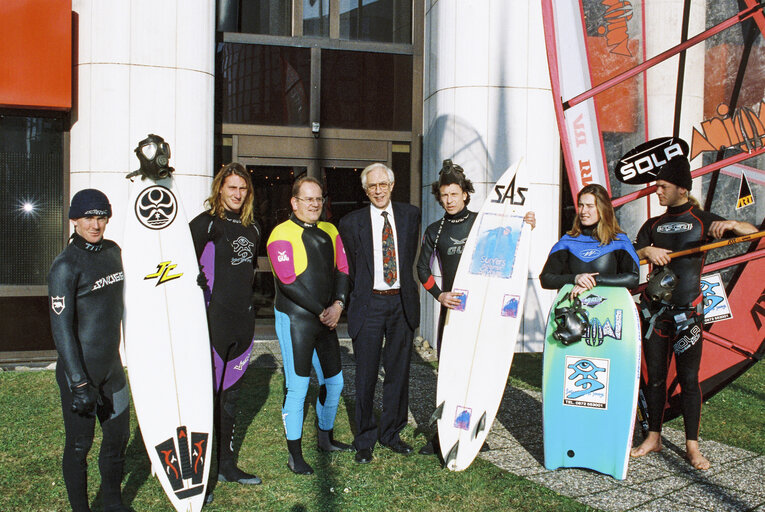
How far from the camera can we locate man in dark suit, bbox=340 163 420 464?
384 cm

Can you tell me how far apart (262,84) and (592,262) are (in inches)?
194

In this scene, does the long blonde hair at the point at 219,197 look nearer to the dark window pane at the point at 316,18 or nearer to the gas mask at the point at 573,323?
the gas mask at the point at 573,323

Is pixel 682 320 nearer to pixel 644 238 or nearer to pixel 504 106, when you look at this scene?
pixel 644 238

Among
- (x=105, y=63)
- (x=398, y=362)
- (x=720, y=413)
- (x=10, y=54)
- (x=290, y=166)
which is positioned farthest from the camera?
(x=290, y=166)

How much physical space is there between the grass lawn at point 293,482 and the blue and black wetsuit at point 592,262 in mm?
1151

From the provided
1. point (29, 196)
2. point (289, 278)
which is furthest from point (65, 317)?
point (29, 196)

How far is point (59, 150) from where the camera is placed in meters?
6.61

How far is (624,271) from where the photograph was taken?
12.0ft

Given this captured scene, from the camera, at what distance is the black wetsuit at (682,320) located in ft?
12.5

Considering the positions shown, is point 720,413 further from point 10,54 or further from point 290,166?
point 10,54

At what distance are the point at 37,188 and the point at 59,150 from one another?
443mm

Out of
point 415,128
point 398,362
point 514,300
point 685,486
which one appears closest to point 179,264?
point 398,362

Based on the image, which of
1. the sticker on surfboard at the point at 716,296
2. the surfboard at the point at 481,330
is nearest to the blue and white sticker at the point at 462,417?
the surfboard at the point at 481,330

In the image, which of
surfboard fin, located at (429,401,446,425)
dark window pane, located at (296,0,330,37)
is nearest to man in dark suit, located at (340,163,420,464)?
surfboard fin, located at (429,401,446,425)
